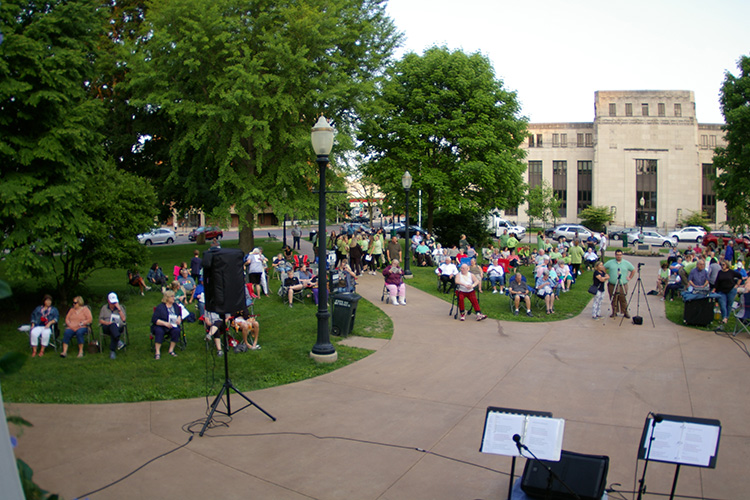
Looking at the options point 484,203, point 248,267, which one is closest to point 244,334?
point 248,267

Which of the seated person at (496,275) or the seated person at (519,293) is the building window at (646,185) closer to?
the seated person at (496,275)

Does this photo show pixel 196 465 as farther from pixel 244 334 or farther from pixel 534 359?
pixel 534 359

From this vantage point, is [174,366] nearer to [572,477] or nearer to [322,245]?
[322,245]

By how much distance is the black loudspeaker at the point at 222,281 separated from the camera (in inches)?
300

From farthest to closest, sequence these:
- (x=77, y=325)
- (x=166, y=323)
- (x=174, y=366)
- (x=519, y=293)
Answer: (x=519, y=293) → (x=77, y=325) → (x=166, y=323) → (x=174, y=366)

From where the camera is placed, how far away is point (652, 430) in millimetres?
4887

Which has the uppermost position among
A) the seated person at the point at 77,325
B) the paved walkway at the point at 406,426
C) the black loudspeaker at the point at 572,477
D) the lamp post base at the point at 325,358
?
the seated person at the point at 77,325

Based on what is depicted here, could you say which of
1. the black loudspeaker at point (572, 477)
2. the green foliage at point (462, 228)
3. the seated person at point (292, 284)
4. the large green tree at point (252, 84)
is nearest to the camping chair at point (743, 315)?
the black loudspeaker at point (572, 477)

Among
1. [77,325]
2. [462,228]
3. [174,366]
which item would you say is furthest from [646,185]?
[77,325]

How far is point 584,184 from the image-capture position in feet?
250

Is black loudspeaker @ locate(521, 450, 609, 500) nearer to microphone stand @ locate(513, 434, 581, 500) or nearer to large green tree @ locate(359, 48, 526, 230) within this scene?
microphone stand @ locate(513, 434, 581, 500)

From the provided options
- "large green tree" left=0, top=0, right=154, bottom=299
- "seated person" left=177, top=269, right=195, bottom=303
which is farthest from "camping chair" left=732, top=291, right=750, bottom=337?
"large green tree" left=0, top=0, right=154, bottom=299

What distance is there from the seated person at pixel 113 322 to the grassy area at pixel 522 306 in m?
9.38

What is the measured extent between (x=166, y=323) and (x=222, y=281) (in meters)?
4.63
